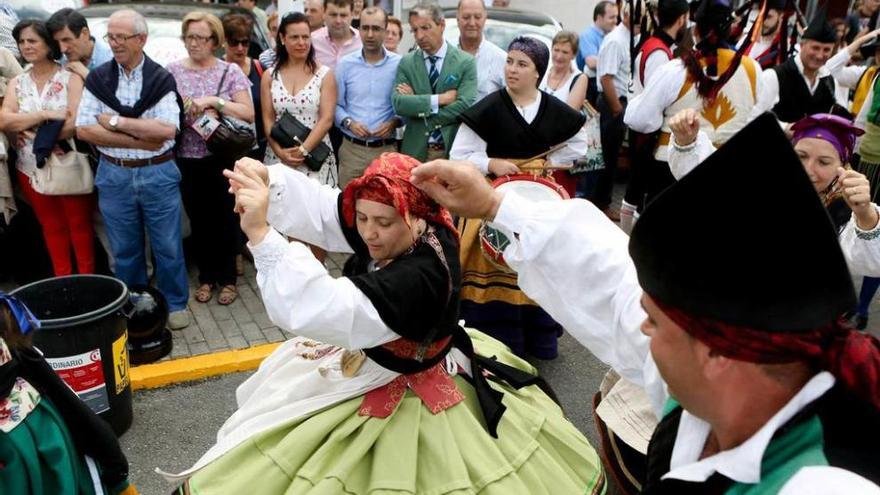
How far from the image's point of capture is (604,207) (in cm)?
800

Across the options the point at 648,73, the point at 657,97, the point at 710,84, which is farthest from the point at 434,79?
the point at 710,84

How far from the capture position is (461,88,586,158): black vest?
4965mm

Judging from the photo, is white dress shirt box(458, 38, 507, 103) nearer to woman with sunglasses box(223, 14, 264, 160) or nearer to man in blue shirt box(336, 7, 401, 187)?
man in blue shirt box(336, 7, 401, 187)

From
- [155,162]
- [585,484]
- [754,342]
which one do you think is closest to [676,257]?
[754,342]

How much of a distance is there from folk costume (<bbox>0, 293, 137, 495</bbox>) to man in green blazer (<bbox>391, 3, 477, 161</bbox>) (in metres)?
3.75

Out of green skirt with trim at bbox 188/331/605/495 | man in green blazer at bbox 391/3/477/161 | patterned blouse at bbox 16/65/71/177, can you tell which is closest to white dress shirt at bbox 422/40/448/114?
man in green blazer at bbox 391/3/477/161

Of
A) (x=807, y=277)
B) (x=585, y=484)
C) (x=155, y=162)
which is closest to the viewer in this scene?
(x=807, y=277)

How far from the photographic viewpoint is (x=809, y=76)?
21.8 feet

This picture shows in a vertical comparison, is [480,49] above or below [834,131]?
below

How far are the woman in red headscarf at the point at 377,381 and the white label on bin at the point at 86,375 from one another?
3.87 ft

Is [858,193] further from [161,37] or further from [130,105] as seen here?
[161,37]

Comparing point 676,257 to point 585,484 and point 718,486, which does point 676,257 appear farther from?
point 585,484

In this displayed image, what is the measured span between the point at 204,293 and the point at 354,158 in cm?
155

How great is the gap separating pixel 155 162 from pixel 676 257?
166 inches
